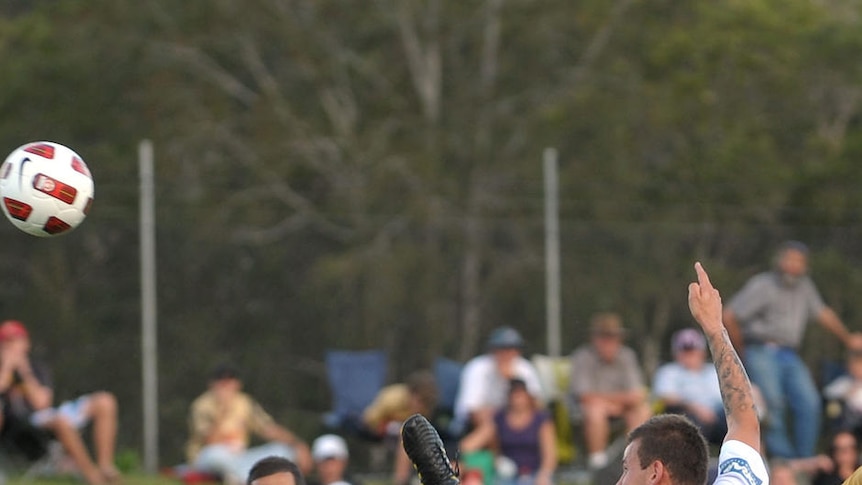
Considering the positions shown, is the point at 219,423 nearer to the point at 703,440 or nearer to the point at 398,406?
the point at 398,406

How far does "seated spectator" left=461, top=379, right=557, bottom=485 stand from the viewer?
12.4 meters

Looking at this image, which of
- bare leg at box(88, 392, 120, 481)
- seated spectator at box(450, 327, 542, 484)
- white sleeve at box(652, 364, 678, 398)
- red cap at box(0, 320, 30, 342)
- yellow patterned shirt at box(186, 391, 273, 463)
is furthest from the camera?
white sleeve at box(652, 364, 678, 398)

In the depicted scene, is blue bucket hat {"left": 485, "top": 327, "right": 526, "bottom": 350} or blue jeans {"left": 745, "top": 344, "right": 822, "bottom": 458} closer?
blue bucket hat {"left": 485, "top": 327, "right": 526, "bottom": 350}

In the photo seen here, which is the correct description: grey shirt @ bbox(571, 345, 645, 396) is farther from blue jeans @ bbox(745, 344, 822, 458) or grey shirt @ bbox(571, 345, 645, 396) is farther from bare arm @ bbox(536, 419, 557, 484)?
blue jeans @ bbox(745, 344, 822, 458)

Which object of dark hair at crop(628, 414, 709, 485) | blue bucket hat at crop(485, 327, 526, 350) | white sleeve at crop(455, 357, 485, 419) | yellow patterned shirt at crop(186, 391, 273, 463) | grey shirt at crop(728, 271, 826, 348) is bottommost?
dark hair at crop(628, 414, 709, 485)

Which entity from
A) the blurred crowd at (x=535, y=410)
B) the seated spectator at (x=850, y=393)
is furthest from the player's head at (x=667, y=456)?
the seated spectator at (x=850, y=393)

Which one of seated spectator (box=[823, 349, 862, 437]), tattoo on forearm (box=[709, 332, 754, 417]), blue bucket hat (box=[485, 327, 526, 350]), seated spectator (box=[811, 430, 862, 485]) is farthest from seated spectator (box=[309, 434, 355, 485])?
tattoo on forearm (box=[709, 332, 754, 417])

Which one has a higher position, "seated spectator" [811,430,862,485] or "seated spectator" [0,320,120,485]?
"seated spectator" [0,320,120,485]

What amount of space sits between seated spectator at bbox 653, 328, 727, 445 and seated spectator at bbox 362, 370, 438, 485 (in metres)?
1.81

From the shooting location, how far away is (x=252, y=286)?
1402cm

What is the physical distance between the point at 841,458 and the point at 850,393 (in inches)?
82.2

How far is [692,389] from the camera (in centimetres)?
1297

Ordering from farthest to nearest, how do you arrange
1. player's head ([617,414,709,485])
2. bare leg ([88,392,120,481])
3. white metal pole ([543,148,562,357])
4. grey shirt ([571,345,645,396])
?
white metal pole ([543,148,562,357]) < grey shirt ([571,345,645,396]) < bare leg ([88,392,120,481]) < player's head ([617,414,709,485])

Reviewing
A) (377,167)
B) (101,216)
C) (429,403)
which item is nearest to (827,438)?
(429,403)
